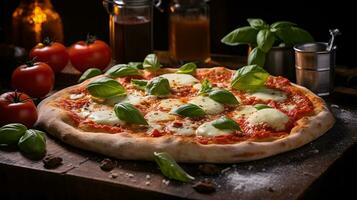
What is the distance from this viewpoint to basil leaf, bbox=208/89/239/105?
3.01 meters

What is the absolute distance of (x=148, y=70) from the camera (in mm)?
3561

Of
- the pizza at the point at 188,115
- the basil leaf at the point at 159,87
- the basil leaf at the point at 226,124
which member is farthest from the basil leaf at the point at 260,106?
the basil leaf at the point at 159,87

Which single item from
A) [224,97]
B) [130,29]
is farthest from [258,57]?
[130,29]

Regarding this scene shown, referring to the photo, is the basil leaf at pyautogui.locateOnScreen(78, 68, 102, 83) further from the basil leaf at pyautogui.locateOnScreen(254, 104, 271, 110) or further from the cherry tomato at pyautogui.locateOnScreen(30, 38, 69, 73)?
the basil leaf at pyautogui.locateOnScreen(254, 104, 271, 110)

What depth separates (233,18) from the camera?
15.1 feet

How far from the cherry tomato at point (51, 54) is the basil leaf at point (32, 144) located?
1114mm

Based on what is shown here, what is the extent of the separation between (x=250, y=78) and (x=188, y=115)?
45 cm

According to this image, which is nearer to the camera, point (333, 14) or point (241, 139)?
point (241, 139)

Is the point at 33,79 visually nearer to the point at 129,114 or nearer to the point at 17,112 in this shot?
the point at 17,112

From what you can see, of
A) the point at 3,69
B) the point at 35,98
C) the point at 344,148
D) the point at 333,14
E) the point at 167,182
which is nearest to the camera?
the point at 167,182

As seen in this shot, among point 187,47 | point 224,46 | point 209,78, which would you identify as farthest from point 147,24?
point 224,46

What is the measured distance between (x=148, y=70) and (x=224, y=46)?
1.30m

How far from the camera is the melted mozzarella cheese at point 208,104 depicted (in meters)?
2.98

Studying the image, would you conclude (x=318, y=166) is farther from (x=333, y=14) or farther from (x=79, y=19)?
(x=79, y=19)
